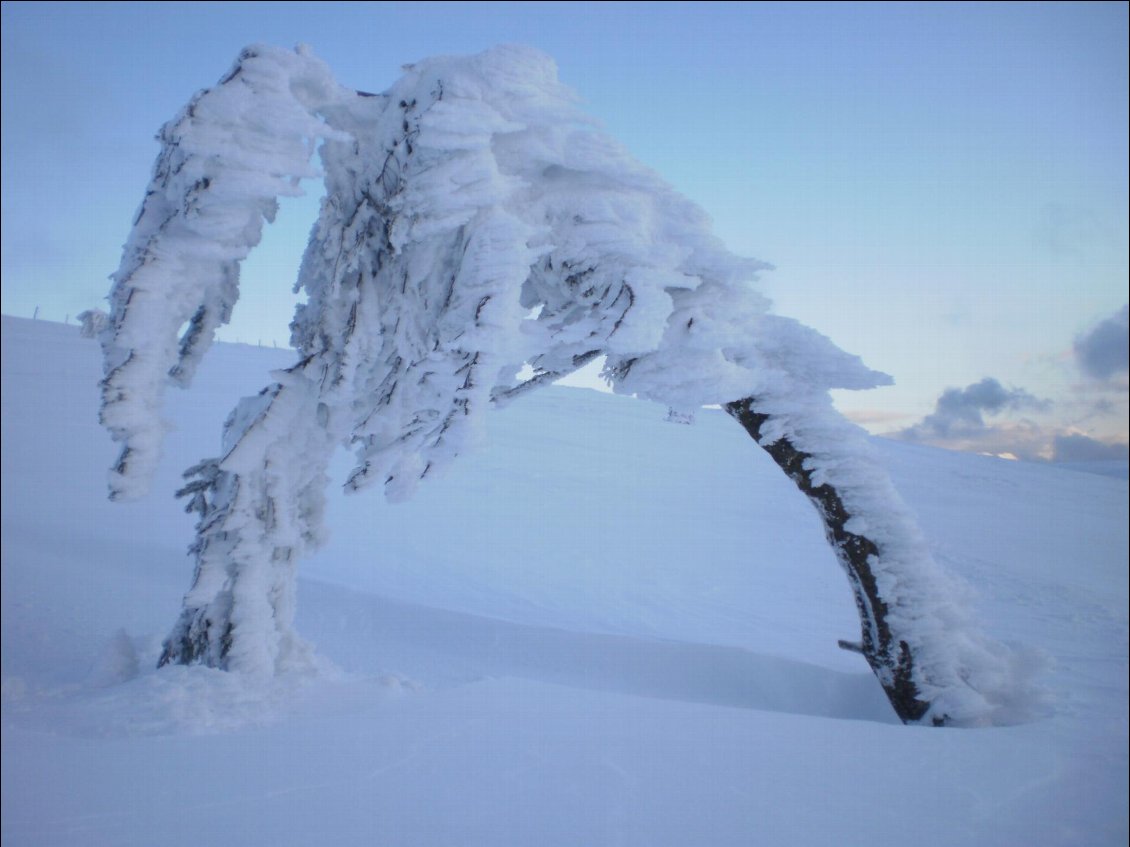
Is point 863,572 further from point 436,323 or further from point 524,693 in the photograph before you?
point 436,323

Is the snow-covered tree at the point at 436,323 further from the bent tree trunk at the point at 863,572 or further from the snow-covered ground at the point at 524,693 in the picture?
the snow-covered ground at the point at 524,693

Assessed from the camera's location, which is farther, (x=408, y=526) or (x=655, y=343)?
(x=408, y=526)

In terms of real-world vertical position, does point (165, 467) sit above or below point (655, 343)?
below

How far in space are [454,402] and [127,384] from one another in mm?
1326

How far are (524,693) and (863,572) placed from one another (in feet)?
6.27

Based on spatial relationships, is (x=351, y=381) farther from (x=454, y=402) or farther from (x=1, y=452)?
(x=1, y=452)

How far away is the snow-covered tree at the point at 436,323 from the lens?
95.6 inches

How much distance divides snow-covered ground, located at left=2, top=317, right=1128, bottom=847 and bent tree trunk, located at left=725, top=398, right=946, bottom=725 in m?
0.40

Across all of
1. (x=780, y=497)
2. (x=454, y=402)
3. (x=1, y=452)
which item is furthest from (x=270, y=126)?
(x=780, y=497)

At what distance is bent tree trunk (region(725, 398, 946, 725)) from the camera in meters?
3.12

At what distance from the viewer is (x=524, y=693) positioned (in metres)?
2.66

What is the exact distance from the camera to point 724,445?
68.5ft


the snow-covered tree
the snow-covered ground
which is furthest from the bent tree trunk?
the snow-covered ground

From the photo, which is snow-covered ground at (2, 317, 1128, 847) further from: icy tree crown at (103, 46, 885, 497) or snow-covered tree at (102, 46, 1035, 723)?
icy tree crown at (103, 46, 885, 497)
